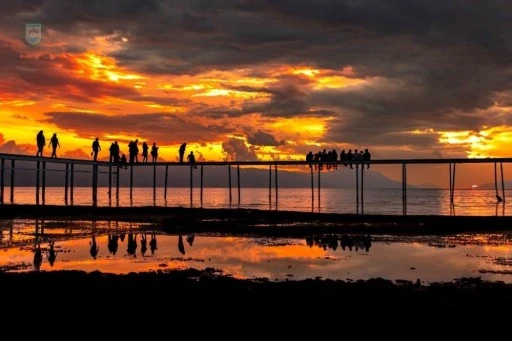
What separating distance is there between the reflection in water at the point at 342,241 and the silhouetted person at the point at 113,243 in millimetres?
7406

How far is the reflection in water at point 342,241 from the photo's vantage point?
69.1ft

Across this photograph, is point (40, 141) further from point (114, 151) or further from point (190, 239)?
point (190, 239)

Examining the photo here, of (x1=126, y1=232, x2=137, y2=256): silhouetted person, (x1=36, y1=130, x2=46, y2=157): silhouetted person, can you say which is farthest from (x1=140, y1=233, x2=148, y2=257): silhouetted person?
(x1=36, y1=130, x2=46, y2=157): silhouetted person

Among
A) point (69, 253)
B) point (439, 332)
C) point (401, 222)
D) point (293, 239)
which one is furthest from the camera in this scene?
point (401, 222)

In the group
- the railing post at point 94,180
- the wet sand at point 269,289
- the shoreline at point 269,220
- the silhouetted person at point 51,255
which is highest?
the railing post at point 94,180

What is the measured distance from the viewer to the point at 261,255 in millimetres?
18453

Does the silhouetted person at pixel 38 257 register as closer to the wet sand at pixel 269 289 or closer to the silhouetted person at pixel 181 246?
the wet sand at pixel 269 289

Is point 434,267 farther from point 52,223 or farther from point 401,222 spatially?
point 52,223

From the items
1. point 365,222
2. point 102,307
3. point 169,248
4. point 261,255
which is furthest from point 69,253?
point 365,222

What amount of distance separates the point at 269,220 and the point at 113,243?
14.2 metres

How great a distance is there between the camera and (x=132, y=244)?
21094 mm

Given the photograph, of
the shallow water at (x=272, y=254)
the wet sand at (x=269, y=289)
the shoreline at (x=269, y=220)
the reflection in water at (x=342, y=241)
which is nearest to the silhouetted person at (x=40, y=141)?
the shoreline at (x=269, y=220)

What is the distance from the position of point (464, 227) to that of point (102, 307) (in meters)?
24.4

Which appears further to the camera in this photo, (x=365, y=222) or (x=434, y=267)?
(x=365, y=222)
